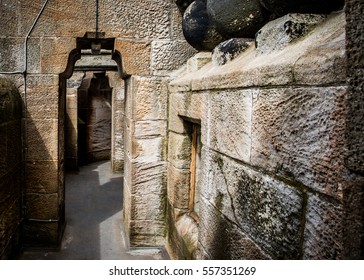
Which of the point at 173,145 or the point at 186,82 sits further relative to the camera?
the point at 173,145

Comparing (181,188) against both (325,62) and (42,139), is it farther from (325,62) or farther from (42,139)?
(325,62)

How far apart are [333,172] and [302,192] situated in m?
0.16

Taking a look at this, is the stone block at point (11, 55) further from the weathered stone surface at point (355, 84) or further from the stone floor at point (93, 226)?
the weathered stone surface at point (355, 84)

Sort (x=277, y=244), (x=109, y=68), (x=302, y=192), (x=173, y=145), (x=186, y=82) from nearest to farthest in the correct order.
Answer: (x=302, y=192) < (x=277, y=244) < (x=186, y=82) < (x=173, y=145) < (x=109, y=68)

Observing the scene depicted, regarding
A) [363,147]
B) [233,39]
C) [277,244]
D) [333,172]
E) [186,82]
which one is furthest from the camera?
[186,82]

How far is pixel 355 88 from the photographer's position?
2.47 feet

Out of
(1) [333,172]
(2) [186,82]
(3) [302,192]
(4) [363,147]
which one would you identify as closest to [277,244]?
(3) [302,192]

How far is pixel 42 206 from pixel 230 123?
2.46m

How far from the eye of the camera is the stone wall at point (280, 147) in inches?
38.2

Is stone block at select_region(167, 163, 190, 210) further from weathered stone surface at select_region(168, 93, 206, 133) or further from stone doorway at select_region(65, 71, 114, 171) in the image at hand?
stone doorway at select_region(65, 71, 114, 171)

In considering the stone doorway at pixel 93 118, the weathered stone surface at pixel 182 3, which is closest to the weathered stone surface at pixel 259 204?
the weathered stone surface at pixel 182 3

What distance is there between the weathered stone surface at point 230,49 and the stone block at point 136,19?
1.28 metres

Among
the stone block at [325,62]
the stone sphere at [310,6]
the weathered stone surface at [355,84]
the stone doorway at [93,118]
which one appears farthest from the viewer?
the stone doorway at [93,118]

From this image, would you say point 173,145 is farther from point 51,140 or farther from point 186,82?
point 51,140
